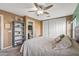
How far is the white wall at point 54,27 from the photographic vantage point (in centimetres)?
189

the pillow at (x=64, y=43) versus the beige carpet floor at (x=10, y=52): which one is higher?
the pillow at (x=64, y=43)

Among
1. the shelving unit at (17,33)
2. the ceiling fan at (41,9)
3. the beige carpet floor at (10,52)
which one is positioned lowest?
the beige carpet floor at (10,52)

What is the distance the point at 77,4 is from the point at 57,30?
488 millimetres

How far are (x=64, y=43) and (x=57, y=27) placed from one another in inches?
11.8

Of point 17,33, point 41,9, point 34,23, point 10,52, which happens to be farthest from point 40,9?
point 10,52

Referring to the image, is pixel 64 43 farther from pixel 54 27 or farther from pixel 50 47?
pixel 54 27

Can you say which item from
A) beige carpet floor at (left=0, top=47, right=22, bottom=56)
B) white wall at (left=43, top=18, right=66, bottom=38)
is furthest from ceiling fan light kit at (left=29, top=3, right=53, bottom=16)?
beige carpet floor at (left=0, top=47, right=22, bottom=56)

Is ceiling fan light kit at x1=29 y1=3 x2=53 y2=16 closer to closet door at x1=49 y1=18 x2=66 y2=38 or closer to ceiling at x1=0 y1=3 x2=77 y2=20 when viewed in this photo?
ceiling at x1=0 y1=3 x2=77 y2=20

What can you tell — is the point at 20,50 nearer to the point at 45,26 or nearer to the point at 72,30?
the point at 45,26

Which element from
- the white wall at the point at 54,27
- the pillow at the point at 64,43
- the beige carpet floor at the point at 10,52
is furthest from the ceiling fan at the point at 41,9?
the beige carpet floor at the point at 10,52

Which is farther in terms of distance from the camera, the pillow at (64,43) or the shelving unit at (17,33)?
the shelving unit at (17,33)

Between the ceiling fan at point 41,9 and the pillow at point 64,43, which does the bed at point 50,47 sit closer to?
the pillow at point 64,43

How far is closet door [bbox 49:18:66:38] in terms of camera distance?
1.88 metres

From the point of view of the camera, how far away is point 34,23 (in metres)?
2.02
